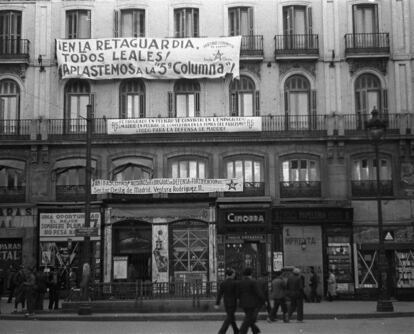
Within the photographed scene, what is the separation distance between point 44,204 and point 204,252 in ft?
25.6

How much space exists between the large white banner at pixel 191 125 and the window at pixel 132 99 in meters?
0.87

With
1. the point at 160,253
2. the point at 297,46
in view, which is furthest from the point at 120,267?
the point at 297,46

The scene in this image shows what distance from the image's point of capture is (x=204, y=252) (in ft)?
106

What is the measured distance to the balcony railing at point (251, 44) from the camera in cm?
3353

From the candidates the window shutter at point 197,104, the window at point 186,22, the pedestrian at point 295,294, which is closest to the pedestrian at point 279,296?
the pedestrian at point 295,294

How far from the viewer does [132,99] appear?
33.9m

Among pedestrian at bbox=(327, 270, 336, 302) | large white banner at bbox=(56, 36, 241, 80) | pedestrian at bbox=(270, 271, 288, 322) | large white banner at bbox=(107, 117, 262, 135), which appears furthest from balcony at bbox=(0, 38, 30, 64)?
pedestrian at bbox=(270, 271, 288, 322)

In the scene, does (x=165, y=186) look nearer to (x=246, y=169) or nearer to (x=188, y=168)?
(x=188, y=168)

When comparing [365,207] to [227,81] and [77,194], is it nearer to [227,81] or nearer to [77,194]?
[227,81]

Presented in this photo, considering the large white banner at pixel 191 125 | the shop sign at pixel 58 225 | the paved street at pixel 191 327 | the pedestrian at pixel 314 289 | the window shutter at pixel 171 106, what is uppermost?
the window shutter at pixel 171 106

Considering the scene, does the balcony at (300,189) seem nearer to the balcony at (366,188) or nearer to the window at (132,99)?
the balcony at (366,188)

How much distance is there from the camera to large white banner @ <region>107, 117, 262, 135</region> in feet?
108

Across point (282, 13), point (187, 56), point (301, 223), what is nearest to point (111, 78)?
point (187, 56)

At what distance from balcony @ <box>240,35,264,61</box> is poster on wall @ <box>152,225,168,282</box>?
907 centimetres
